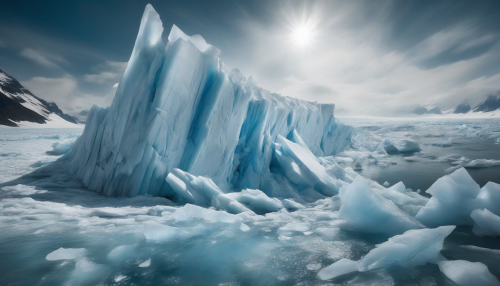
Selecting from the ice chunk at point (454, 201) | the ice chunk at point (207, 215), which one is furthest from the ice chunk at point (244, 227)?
the ice chunk at point (454, 201)

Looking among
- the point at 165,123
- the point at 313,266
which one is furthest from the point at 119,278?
the point at 165,123

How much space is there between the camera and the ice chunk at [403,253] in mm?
2268

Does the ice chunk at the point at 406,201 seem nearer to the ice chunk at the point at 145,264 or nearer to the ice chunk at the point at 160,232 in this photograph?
the ice chunk at the point at 160,232

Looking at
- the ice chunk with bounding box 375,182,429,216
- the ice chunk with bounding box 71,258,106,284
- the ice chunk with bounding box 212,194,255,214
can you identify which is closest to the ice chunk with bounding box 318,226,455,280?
the ice chunk with bounding box 71,258,106,284

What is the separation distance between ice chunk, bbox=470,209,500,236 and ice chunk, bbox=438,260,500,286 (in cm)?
170

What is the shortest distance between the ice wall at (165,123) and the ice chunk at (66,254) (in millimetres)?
2354

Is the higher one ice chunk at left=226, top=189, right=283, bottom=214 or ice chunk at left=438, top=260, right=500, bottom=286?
ice chunk at left=438, top=260, right=500, bottom=286

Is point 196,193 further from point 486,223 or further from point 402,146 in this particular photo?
point 402,146

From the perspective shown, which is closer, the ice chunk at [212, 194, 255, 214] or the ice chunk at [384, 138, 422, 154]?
the ice chunk at [212, 194, 255, 214]

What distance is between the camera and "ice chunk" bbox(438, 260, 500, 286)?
1912 mm

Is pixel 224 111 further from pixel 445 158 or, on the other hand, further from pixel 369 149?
pixel 369 149

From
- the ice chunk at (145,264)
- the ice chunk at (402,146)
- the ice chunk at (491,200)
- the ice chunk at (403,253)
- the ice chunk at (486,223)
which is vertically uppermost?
the ice chunk at (402,146)

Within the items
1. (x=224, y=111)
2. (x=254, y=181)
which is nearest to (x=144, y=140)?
(x=224, y=111)

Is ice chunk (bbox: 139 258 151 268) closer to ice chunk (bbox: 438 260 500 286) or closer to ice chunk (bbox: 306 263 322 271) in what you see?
ice chunk (bbox: 306 263 322 271)
